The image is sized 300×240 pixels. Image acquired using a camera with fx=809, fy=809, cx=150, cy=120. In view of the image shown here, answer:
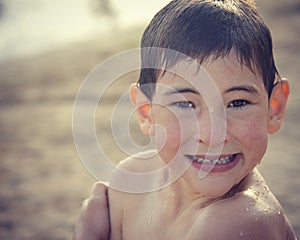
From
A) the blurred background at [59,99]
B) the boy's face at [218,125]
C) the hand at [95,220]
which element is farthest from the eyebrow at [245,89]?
the blurred background at [59,99]

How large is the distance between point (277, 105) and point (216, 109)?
291 mm

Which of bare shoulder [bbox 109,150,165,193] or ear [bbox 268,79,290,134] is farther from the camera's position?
bare shoulder [bbox 109,150,165,193]

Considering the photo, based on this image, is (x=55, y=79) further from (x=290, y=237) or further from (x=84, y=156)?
(x=290, y=237)

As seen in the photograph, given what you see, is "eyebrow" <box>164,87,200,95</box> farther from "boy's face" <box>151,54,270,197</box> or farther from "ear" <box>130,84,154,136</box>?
"ear" <box>130,84,154,136</box>

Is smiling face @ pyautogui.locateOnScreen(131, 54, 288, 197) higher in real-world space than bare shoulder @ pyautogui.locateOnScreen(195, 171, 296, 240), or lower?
higher

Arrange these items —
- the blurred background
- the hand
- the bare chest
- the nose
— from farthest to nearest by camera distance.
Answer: the blurred background, the hand, the bare chest, the nose

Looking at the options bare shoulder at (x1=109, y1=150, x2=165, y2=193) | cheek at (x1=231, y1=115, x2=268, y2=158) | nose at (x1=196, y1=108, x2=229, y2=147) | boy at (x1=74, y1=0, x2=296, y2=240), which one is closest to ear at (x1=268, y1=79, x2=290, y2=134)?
boy at (x1=74, y1=0, x2=296, y2=240)

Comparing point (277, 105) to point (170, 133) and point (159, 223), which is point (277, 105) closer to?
point (170, 133)

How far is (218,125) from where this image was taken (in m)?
1.92

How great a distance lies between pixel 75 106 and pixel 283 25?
1.76m

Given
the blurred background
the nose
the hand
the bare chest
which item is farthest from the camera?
the blurred background

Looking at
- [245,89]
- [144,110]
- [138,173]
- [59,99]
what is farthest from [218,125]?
[59,99]

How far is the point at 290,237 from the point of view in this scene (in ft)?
7.46

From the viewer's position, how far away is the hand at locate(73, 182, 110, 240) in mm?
2453
